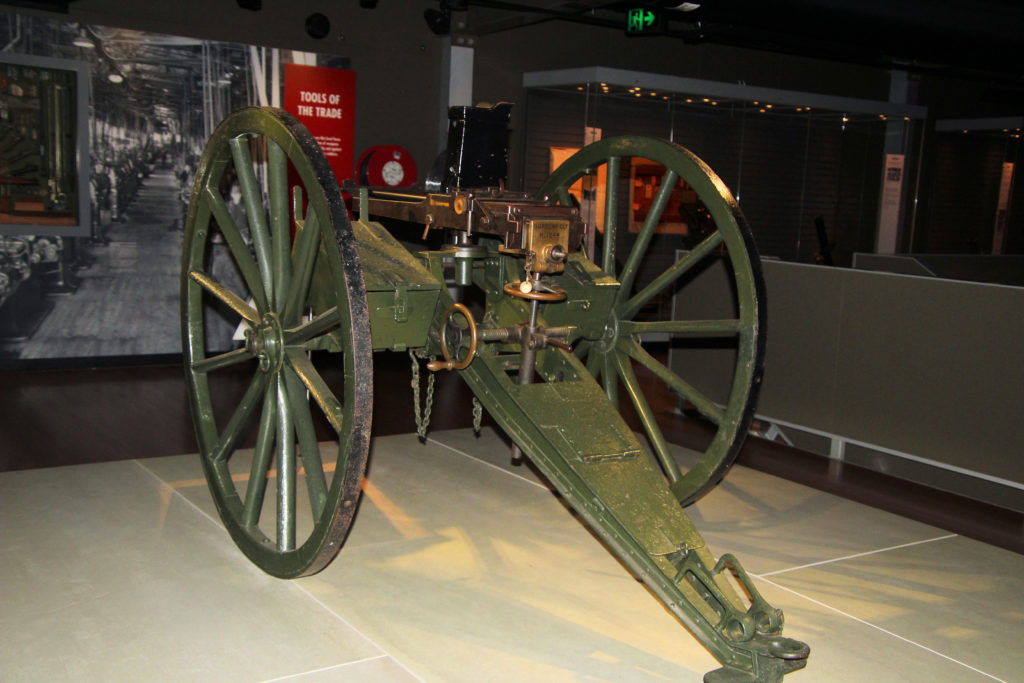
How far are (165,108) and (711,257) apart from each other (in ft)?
11.8

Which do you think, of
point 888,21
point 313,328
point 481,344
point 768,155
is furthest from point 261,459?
point 768,155

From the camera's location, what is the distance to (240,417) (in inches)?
125

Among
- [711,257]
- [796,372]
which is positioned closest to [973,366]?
[796,372]

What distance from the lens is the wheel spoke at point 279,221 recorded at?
2.82m

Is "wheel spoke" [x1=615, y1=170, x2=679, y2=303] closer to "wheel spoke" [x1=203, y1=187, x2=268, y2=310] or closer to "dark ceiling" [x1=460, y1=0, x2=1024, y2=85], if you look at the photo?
"wheel spoke" [x1=203, y1=187, x2=268, y2=310]

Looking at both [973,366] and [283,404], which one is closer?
[283,404]

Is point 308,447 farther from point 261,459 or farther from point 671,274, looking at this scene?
point 671,274

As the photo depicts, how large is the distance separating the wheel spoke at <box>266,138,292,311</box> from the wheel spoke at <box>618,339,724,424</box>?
1268 mm

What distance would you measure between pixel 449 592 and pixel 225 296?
1239 mm

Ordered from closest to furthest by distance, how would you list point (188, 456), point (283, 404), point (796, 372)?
point (283, 404) < point (188, 456) < point (796, 372)

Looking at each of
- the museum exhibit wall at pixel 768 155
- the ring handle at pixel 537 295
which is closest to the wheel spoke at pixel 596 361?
the ring handle at pixel 537 295

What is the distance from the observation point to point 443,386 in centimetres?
596

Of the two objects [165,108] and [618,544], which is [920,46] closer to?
[618,544]

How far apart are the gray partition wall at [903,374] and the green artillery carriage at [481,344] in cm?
162
